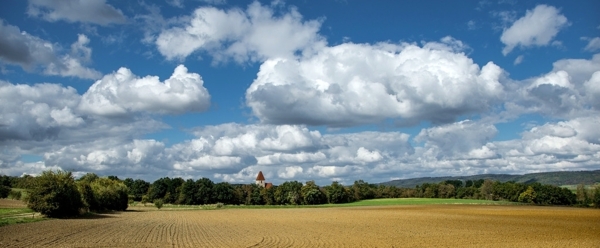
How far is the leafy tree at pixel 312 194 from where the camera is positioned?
478 ft

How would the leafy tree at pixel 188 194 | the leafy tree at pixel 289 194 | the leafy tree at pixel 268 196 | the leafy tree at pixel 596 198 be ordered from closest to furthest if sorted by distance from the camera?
the leafy tree at pixel 596 198 < the leafy tree at pixel 289 194 < the leafy tree at pixel 188 194 < the leafy tree at pixel 268 196

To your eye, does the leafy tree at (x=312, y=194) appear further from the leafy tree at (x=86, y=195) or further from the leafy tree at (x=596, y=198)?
the leafy tree at (x=86, y=195)

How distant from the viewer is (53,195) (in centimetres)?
5384

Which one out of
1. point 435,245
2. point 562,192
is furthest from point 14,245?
point 562,192

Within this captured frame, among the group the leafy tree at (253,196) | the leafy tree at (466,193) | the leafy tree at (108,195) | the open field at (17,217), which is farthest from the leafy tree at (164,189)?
the leafy tree at (466,193)

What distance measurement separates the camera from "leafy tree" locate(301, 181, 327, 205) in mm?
145750

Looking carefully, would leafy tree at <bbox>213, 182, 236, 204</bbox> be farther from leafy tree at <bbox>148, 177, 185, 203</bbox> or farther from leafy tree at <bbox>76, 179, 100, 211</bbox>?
leafy tree at <bbox>76, 179, 100, 211</bbox>

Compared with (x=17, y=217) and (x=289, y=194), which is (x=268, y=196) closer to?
(x=289, y=194)

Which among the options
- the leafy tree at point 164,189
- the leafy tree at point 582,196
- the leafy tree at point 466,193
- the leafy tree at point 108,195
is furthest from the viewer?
the leafy tree at point 466,193

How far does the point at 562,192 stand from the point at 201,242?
452ft

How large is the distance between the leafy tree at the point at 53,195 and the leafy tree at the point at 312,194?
3669 inches

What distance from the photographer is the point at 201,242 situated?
31.1 m

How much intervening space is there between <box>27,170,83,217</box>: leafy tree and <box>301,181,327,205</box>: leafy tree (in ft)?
306

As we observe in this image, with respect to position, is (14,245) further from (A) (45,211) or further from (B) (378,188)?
(B) (378,188)
